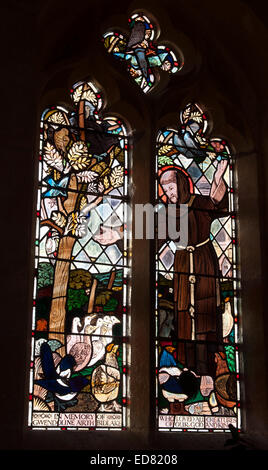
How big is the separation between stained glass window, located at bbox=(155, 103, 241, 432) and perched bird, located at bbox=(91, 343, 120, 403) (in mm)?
355

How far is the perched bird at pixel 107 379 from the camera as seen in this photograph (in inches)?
235

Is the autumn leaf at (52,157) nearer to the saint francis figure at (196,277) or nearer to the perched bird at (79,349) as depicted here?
the saint francis figure at (196,277)

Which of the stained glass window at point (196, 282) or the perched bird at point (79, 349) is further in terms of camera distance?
the stained glass window at point (196, 282)

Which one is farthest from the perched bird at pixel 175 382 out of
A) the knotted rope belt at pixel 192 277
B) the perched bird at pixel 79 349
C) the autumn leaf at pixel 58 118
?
the autumn leaf at pixel 58 118

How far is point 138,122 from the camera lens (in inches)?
265

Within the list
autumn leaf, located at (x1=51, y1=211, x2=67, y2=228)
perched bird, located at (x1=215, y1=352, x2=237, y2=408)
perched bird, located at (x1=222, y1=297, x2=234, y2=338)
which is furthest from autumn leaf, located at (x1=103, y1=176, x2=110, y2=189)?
perched bird, located at (x1=215, y1=352, x2=237, y2=408)

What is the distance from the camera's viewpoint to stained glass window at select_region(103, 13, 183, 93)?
6914mm

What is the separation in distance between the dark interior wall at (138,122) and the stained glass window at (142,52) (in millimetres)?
90

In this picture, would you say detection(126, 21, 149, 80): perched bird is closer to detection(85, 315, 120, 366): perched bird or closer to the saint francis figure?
the saint francis figure
